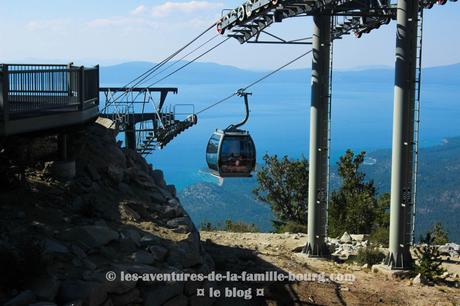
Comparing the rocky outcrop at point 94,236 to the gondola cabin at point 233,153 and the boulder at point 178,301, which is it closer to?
the boulder at point 178,301

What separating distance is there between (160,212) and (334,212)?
22311 mm

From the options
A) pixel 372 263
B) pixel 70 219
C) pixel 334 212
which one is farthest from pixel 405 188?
pixel 334 212

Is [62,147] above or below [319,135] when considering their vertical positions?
below

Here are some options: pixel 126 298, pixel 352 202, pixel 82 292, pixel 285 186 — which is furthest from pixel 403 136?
pixel 285 186

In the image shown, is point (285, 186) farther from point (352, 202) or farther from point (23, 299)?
point (23, 299)

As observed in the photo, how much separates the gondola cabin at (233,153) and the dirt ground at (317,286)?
11.0 ft

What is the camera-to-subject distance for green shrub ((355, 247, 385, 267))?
1855cm

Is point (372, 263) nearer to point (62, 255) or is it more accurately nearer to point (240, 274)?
point (240, 274)

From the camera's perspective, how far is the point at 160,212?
15.6 meters

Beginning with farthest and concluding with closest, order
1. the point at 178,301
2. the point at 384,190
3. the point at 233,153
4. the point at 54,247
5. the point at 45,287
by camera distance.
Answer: the point at 384,190
the point at 233,153
the point at 178,301
the point at 54,247
the point at 45,287

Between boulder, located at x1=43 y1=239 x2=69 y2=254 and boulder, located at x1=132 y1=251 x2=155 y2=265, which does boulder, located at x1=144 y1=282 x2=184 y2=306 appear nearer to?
boulder, located at x1=132 y1=251 x2=155 y2=265

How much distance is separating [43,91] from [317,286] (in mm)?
8067

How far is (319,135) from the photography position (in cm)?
1964

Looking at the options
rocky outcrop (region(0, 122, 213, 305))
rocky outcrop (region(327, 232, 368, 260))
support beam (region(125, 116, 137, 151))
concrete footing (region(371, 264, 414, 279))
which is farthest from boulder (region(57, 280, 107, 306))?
support beam (region(125, 116, 137, 151))
